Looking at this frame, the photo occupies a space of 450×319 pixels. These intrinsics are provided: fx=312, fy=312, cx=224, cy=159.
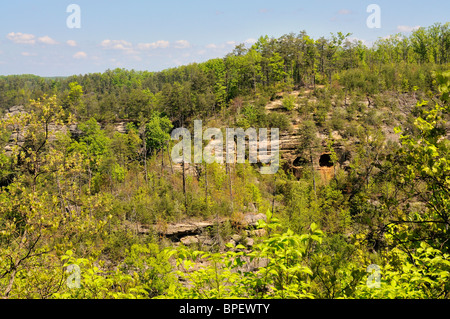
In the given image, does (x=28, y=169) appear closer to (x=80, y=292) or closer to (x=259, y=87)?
(x=80, y=292)

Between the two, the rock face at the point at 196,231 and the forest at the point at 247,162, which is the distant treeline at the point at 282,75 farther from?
the rock face at the point at 196,231

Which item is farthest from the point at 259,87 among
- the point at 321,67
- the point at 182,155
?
the point at 182,155

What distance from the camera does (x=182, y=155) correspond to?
47125 mm

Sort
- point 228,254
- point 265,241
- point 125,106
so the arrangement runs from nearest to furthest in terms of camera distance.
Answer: point 265,241
point 228,254
point 125,106

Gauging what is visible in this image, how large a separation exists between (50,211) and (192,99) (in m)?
55.1

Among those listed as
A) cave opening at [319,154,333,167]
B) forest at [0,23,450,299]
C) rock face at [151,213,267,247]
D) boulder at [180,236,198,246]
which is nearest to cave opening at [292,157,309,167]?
forest at [0,23,450,299]

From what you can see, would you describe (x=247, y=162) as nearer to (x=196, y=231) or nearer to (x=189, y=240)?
(x=196, y=231)

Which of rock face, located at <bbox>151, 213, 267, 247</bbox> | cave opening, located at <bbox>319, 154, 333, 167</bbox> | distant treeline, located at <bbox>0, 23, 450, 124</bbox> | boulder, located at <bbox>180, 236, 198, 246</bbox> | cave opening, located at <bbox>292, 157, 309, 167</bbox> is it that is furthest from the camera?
distant treeline, located at <bbox>0, 23, 450, 124</bbox>

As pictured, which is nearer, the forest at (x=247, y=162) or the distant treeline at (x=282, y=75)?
the forest at (x=247, y=162)

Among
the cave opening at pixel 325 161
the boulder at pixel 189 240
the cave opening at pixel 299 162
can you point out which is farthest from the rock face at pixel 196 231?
the cave opening at pixel 325 161

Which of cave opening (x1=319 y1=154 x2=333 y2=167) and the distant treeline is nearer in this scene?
cave opening (x1=319 y1=154 x2=333 y2=167)

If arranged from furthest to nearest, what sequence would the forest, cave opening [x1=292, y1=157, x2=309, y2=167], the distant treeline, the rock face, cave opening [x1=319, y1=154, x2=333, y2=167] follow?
the distant treeline → cave opening [x1=319, y1=154, x2=333, y2=167] → cave opening [x1=292, y1=157, x2=309, y2=167] → the rock face → the forest

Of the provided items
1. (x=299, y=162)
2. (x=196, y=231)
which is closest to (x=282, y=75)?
(x=299, y=162)

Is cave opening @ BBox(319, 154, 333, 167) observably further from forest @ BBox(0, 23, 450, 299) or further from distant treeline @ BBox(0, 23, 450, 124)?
distant treeline @ BBox(0, 23, 450, 124)
